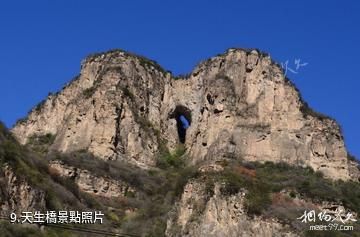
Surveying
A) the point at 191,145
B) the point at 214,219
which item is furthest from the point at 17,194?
the point at 191,145

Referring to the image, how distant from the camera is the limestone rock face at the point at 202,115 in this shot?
95.9 m

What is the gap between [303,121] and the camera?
97.2m

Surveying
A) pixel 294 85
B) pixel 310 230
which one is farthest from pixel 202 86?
pixel 310 230

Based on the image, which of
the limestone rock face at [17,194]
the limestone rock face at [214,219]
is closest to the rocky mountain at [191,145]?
the limestone rock face at [214,219]

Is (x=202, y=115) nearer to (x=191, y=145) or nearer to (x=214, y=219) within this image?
(x=191, y=145)

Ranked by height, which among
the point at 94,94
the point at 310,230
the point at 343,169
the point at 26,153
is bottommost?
the point at 310,230

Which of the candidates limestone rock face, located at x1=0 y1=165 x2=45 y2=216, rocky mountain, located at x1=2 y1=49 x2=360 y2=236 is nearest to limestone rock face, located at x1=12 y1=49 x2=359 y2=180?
rocky mountain, located at x1=2 y1=49 x2=360 y2=236

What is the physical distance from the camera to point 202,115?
343ft

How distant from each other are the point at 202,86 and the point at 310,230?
46.0 m

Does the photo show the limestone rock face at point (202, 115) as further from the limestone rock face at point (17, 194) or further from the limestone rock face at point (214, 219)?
the limestone rock face at point (17, 194)

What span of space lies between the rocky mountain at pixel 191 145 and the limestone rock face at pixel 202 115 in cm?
13

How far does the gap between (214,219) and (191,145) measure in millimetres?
36550

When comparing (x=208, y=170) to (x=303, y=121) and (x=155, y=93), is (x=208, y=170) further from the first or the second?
(x=155, y=93)

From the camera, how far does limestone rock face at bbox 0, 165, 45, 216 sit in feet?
202
